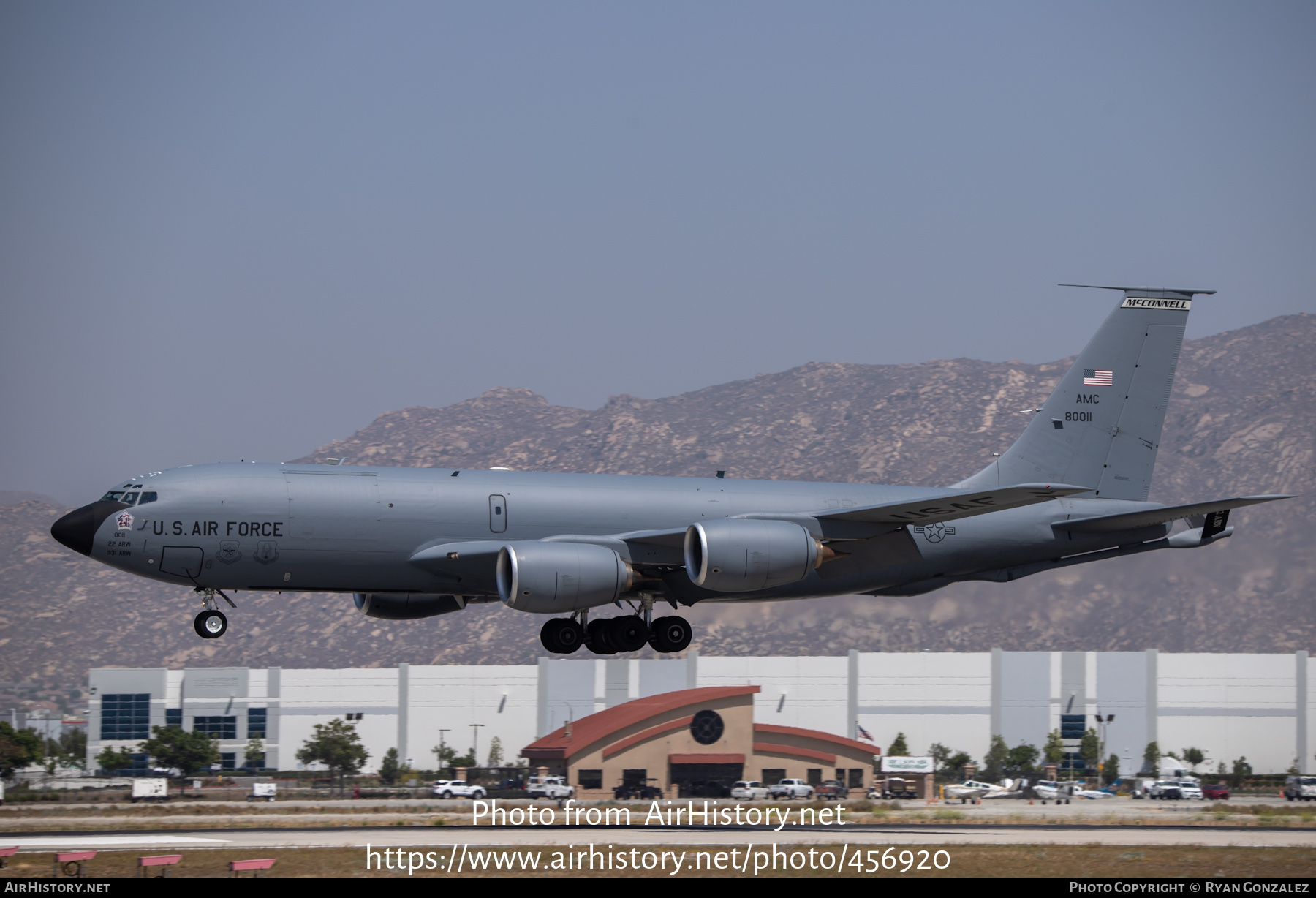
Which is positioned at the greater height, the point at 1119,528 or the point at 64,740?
the point at 1119,528

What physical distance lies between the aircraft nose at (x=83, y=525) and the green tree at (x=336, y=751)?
241ft

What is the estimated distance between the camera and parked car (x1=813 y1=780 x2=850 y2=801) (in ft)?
283

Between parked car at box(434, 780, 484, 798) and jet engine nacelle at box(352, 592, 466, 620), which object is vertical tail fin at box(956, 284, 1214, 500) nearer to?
jet engine nacelle at box(352, 592, 466, 620)

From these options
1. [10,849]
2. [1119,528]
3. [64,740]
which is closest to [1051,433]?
[1119,528]

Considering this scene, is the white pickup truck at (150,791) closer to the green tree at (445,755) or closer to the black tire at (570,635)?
the black tire at (570,635)

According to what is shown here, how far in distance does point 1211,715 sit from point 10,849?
353ft

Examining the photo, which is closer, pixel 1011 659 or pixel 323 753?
pixel 323 753

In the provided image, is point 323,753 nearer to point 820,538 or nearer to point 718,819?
point 718,819

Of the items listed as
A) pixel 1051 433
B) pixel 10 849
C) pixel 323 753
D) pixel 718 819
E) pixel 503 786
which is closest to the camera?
pixel 10 849

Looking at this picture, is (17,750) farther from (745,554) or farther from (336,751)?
(745,554)

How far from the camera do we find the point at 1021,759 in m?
112

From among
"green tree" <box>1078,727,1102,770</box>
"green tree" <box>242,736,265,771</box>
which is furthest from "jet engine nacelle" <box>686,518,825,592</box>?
"green tree" <box>242,736,265,771</box>
